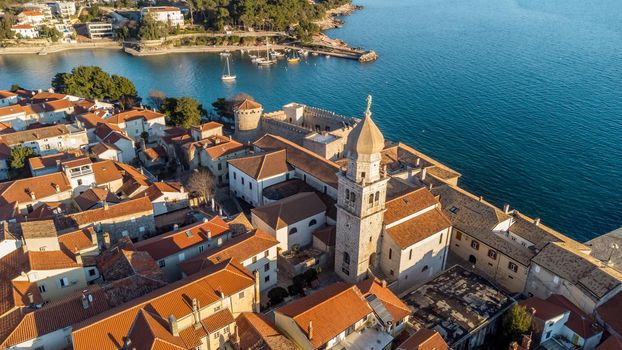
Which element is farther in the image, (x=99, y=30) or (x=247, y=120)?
(x=99, y=30)

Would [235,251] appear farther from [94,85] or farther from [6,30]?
[6,30]

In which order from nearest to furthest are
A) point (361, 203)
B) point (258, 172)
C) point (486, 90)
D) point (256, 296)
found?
point (256, 296) → point (361, 203) → point (258, 172) → point (486, 90)

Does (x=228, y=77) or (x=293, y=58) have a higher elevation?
(x=293, y=58)

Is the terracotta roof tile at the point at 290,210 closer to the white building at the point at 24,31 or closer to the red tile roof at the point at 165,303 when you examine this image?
the red tile roof at the point at 165,303

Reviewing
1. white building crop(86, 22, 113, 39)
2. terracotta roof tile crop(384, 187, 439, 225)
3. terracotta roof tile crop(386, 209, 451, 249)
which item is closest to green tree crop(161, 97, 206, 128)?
terracotta roof tile crop(384, 187, 439, 225)

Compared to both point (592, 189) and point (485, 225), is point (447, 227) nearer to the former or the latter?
point (485, 225)

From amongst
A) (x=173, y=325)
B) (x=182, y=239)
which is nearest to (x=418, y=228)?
(x=182, y=239)
